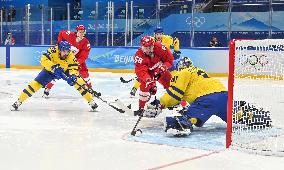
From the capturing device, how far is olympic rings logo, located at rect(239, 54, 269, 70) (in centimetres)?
479

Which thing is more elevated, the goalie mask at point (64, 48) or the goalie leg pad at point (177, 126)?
the goalie mask at point (64, 48)

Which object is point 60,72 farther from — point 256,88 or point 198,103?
point 256,88

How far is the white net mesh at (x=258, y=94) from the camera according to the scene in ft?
14.6

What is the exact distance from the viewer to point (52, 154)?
162 inches

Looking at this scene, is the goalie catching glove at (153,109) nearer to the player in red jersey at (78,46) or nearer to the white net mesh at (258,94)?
the white net mesh at (258,94)

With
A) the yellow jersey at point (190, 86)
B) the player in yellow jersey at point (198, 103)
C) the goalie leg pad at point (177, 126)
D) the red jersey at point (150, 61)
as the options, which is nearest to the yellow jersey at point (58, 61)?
the red jersey at point (150, 61)

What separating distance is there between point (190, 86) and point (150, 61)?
1.10m

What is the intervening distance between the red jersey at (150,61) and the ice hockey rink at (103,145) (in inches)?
21.0

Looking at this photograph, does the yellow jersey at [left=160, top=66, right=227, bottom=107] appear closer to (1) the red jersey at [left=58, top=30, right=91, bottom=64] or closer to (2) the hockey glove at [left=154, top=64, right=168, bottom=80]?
(2) the hockey glove at [left=154, top=64, right=168, bottom=80]

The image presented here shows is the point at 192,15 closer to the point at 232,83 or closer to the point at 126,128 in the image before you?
the point at 126,128

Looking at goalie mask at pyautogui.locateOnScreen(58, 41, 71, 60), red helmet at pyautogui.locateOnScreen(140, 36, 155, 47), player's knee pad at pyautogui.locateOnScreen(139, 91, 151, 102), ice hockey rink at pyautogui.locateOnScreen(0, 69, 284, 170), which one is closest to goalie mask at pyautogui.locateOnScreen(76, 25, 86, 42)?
goalie mask at pyautogui.locateOnScreen(58, 41, 71, 60)

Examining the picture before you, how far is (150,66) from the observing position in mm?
6289

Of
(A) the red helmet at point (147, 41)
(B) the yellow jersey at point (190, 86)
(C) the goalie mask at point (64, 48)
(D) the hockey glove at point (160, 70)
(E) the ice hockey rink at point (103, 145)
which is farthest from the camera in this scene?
(C) the goalie mask at point (64, 48)

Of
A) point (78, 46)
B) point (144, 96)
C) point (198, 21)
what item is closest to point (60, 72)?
point (144, 96)
